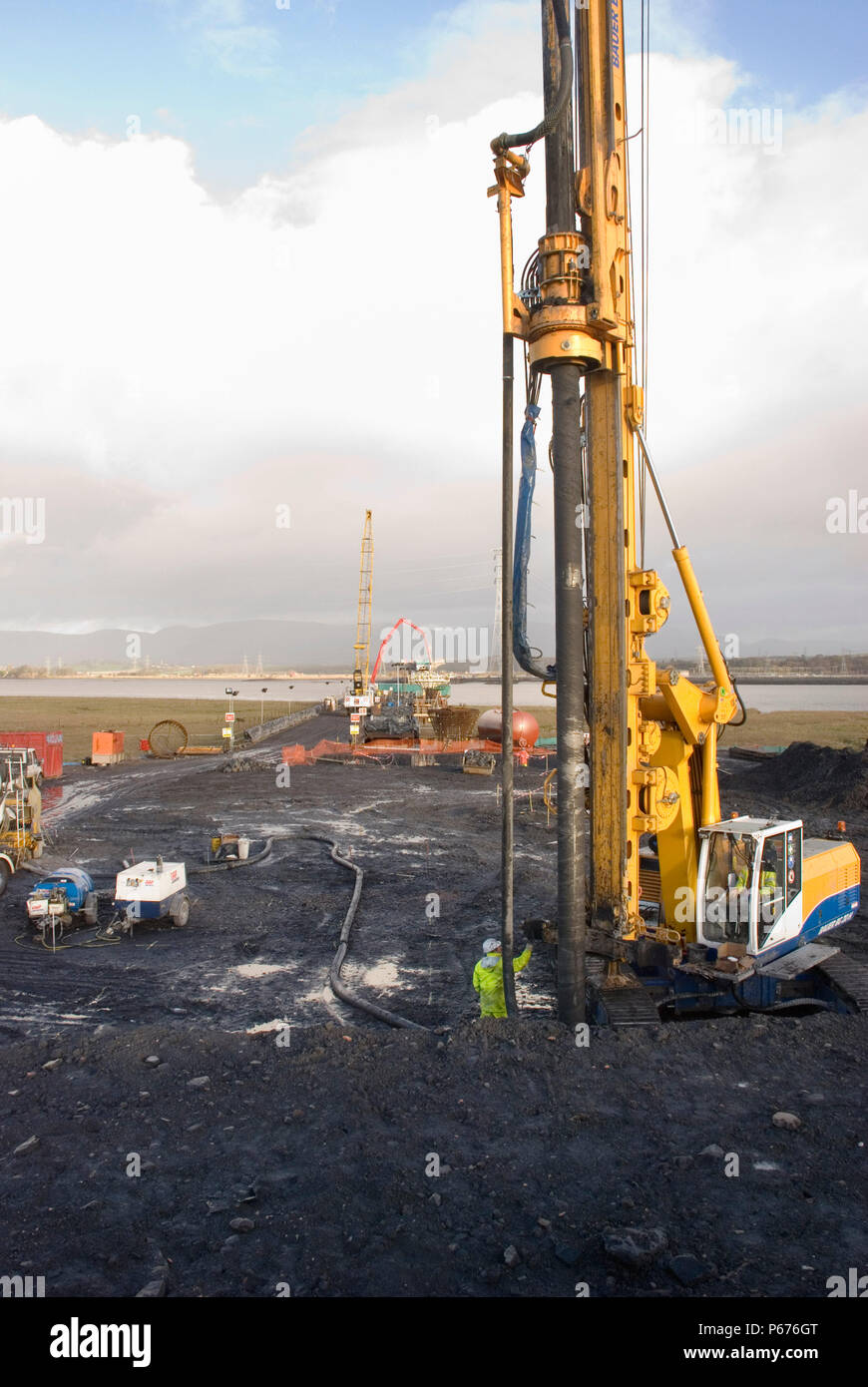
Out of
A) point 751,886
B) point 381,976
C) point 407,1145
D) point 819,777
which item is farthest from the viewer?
point 819,777

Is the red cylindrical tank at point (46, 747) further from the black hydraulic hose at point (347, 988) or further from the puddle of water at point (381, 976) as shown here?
the puddle of water at point (381, 976)

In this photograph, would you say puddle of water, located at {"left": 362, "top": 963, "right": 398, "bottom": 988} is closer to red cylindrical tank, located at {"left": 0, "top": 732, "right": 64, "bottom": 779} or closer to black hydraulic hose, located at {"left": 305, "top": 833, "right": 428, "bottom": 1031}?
black hydraulic hose, located at {"left": 305, "top": 833, "right": 428, "bottom": 1031}

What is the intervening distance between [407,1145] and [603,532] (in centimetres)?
685

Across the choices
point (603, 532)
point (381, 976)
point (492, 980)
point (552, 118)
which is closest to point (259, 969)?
point (381, 976)

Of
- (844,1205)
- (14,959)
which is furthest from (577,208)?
(14,959)

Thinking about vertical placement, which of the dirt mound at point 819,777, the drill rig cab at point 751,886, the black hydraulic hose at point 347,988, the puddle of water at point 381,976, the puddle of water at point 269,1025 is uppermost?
the drill rig cab at point 751,886

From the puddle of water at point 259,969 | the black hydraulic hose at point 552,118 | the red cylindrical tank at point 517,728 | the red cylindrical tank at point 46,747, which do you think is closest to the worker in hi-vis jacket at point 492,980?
the puddle of water at point 259,969

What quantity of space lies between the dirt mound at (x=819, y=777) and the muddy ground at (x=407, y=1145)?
19.2 m

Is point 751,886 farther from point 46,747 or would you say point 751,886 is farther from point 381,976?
point 46,747

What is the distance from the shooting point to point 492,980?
9.40 metres

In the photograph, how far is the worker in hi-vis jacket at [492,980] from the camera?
9.41 m

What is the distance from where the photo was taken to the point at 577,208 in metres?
8.96
